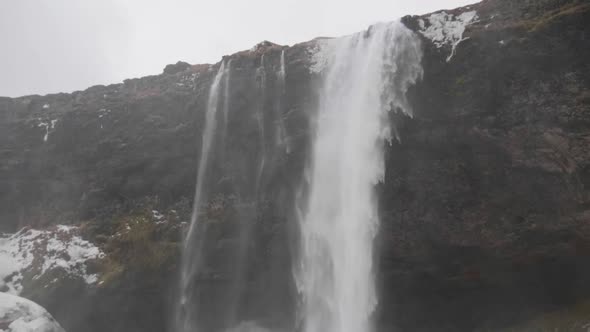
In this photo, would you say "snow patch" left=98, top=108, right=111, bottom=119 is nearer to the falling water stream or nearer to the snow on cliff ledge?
the falling water stream

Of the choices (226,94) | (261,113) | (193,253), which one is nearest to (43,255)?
(193,253)

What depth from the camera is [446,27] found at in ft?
56.5

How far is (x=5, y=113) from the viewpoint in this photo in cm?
2453

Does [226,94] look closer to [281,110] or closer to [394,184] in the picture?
[281,110]

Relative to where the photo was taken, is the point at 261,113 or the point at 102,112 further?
the point at 102,112

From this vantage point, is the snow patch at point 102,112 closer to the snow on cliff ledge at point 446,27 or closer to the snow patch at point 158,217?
the snow patch at point 158,217

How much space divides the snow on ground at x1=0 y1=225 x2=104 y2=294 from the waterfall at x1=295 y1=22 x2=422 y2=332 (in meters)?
9.50

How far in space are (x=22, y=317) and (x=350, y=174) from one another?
12993 mm

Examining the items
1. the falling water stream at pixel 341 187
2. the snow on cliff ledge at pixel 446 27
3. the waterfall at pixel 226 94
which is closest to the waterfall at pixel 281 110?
the falling water stream at pixel 341 187

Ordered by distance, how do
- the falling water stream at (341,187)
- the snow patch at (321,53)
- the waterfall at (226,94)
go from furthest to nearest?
the waterfall at (226,94), the snow patch at (321,53), the falling water stream at (341,187)

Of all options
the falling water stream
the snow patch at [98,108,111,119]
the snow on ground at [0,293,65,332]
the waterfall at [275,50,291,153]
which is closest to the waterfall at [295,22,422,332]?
the falling water stream

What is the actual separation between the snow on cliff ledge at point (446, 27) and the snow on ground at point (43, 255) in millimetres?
17062

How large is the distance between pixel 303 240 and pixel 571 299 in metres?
10.1

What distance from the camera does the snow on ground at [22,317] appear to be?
1386cm
